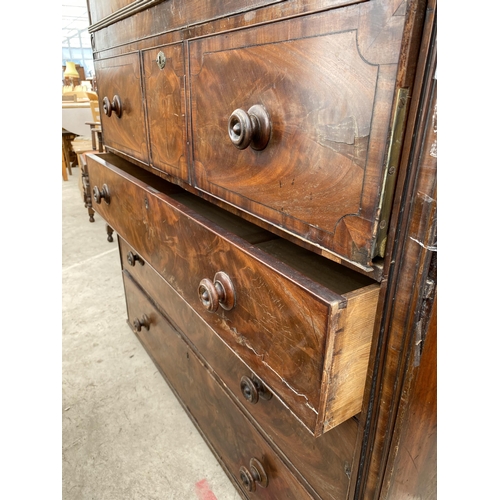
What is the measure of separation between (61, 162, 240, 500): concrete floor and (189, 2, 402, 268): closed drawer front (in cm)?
81

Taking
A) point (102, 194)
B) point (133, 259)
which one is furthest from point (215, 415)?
point (102, 194)

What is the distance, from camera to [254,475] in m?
0.75

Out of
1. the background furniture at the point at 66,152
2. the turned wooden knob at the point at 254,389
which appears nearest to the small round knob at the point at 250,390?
the turned wooden knob at the point at 254,389

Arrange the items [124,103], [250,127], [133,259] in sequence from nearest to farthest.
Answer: [250,127] → [124,103] → [133,259]

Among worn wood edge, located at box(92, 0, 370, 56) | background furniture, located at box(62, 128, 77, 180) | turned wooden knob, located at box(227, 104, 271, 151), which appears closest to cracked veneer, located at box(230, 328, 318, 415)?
turned wooden knob, located at box(227, 104, 271, 151)

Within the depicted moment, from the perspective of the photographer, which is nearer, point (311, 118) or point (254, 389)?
point (311, 118)

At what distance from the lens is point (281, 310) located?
39 centimetres

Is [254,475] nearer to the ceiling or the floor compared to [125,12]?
nearer to the floor

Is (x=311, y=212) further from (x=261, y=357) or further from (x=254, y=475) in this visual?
(x=254, y=475)

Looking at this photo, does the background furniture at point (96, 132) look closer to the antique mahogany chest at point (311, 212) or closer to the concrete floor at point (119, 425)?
the concrete floor at point (119, 425)

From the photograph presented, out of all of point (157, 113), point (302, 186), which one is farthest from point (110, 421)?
point (302, 186)

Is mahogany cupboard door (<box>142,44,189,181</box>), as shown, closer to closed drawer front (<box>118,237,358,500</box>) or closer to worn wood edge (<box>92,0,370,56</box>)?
worn wood edge (<box>92,0,370,56</box>)

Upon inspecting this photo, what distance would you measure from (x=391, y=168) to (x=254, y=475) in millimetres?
698

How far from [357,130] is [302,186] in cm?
9
